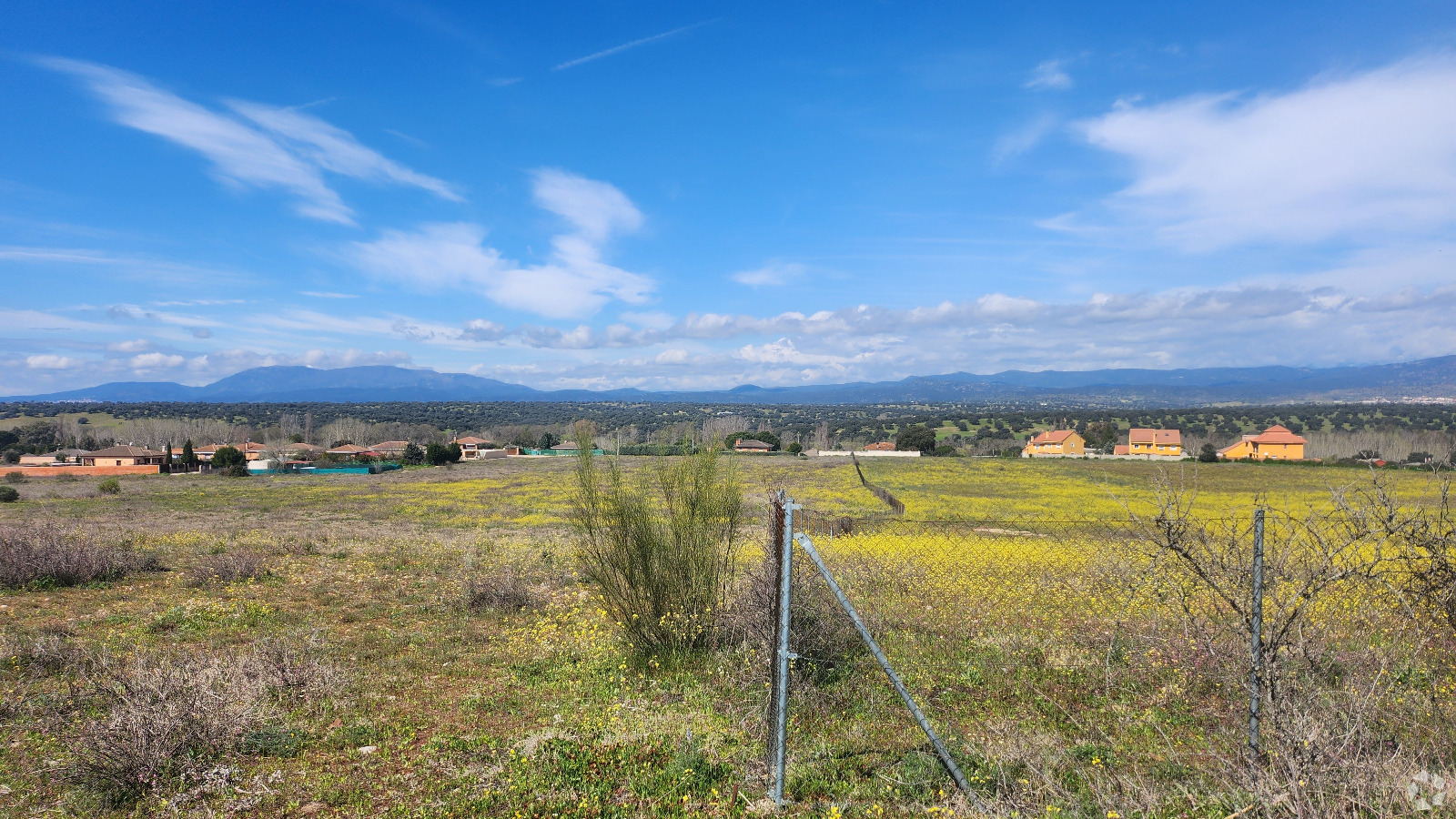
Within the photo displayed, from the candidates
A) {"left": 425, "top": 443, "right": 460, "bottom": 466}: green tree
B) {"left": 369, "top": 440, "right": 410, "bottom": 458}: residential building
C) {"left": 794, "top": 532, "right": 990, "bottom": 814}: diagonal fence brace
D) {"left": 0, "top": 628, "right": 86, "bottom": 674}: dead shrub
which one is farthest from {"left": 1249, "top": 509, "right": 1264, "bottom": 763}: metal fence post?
{"left": 369, "top": 440, "right": 410, "bottom": 458}: residential building

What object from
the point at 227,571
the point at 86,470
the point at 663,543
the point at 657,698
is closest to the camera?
the point at 657,698

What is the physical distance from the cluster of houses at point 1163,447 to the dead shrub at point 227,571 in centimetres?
6431

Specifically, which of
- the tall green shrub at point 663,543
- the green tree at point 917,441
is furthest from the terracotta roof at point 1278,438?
the tall green shrub at point 663,543

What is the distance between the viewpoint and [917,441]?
3066 inches

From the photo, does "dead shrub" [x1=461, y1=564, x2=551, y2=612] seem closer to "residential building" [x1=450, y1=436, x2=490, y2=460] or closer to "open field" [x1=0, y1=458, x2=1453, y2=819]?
"open field" [x1=0, y1=458, x2=1453, y2=819]

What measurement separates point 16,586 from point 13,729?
817 centimetres

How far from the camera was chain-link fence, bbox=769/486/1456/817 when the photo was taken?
4.05 metres

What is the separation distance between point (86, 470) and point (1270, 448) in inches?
4145

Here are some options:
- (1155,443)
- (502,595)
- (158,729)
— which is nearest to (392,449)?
(502,595)

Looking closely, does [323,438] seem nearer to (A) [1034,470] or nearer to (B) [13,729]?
(A) [1034,470]

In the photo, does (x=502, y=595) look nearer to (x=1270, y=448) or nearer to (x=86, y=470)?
(x=1270, y=448)

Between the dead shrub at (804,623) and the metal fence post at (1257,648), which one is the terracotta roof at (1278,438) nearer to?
the dead shrub at (804,623)

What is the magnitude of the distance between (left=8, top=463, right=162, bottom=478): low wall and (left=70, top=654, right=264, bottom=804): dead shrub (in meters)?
68.1

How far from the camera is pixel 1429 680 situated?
594cm
